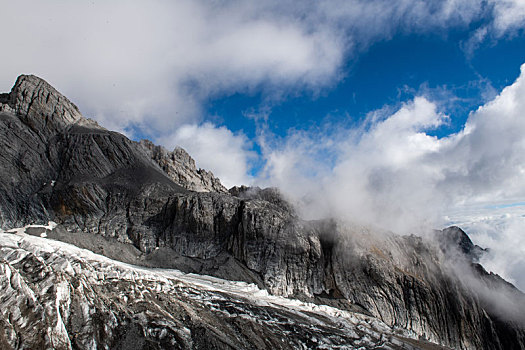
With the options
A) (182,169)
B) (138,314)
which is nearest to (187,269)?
(138,314)

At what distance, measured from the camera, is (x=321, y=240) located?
58.2m

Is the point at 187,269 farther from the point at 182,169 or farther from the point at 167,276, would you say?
the point at 182,169

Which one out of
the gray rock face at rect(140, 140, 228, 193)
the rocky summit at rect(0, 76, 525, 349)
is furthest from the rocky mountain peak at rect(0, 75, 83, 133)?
the gray rock face at rect(140, 140, 228, 193)

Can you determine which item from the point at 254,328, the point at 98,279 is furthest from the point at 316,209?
the point at 98,279

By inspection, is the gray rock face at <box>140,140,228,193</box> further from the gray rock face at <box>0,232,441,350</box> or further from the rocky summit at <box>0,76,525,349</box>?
the gray rock face at <box>0,232,441,350</box>

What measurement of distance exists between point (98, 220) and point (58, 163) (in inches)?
833

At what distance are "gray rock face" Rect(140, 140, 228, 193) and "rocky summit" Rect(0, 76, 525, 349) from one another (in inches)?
749

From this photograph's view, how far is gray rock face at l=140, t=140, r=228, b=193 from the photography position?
316ft

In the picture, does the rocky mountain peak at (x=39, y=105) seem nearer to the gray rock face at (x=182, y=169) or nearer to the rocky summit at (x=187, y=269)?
the rocky summit at (x=187, y=269)

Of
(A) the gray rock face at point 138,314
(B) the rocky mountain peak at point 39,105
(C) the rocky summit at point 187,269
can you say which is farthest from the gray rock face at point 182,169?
(A) the gray rock face at point 138,314

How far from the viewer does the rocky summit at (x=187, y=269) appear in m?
29.2

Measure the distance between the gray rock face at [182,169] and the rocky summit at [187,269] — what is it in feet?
62.4

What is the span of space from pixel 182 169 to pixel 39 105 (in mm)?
42027

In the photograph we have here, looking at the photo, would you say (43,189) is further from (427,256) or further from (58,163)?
(427,256)
